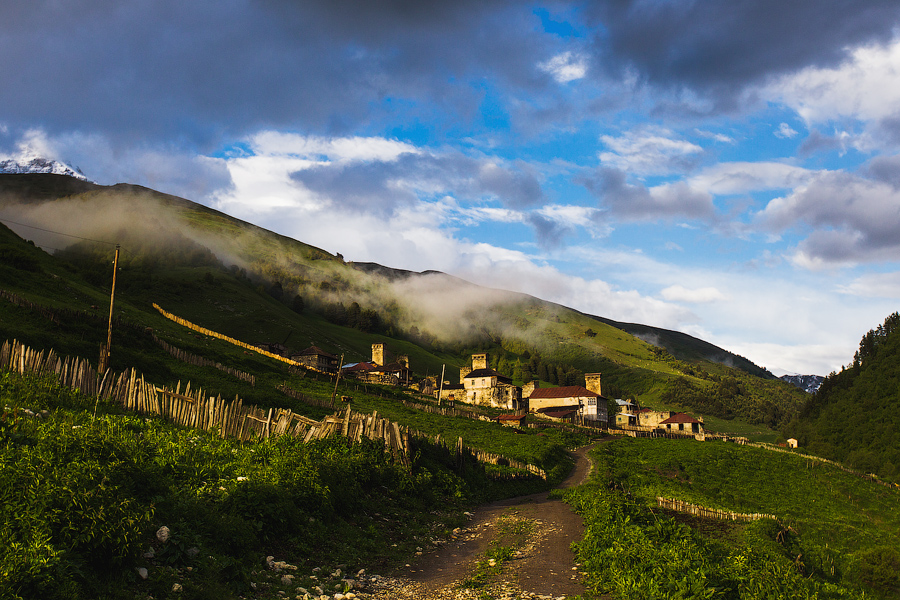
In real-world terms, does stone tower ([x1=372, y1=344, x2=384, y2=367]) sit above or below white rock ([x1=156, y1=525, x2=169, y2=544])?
above

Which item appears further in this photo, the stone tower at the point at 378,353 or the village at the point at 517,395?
the stone tower at the point at 378,353

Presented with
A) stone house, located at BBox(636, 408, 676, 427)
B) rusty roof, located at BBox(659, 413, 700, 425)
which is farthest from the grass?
stone house, located at BBox(636, 408, 676, 427)

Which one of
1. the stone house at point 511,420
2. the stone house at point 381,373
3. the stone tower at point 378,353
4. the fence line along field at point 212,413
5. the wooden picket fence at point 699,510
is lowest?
the stone house at point 511,420

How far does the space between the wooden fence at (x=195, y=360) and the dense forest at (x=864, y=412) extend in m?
86.1

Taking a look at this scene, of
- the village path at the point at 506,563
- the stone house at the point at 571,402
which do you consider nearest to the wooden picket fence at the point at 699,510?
the village path at the point at 506,563

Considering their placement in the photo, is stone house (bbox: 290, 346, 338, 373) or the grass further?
stone house (bbox: 290, 346, 338, 373)

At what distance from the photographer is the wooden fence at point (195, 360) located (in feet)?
159

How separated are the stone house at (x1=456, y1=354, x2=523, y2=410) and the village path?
91.2 meters

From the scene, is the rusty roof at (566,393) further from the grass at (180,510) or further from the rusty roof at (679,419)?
the grass at (180,510)

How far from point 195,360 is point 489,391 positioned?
235 feet

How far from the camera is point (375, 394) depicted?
70.1m

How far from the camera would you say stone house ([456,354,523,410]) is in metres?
110

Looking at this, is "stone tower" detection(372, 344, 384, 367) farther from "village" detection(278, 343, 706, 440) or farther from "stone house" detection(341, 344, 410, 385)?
"stone house" detection(341, 344, 410, 385)

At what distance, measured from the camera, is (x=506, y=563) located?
488 inches
